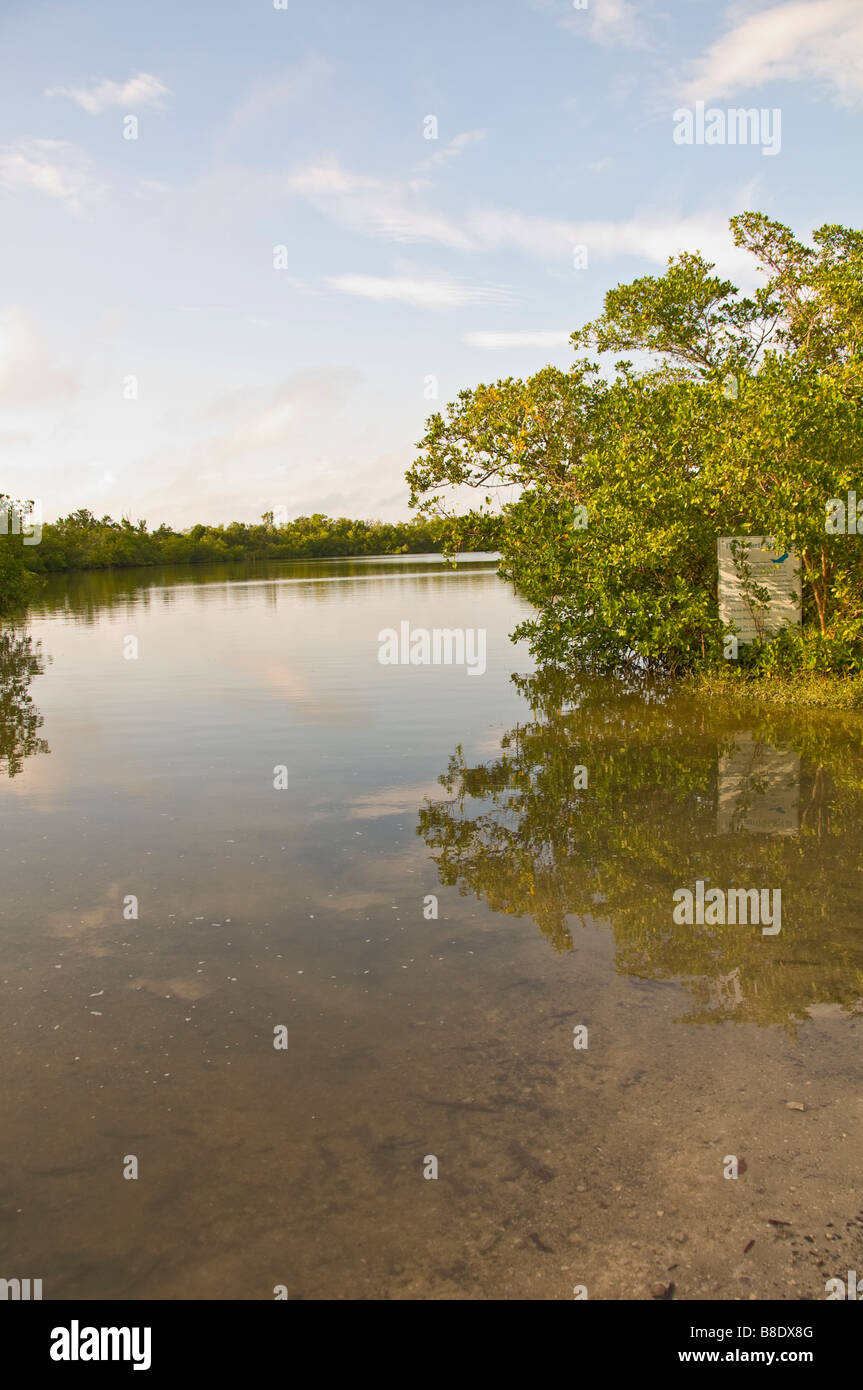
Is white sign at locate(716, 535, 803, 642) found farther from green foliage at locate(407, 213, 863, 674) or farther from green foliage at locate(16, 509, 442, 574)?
green foliage at locate(16, 509, 442, 574)

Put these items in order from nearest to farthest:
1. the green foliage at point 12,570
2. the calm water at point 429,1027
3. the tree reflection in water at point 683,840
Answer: the calm water at point 429,1027
the tree reflection in water at point 683,840
the green foliage at point 12,570

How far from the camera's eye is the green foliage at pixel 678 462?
51.8ft

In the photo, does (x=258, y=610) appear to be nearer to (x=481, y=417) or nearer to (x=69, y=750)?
(x=481, y=417)

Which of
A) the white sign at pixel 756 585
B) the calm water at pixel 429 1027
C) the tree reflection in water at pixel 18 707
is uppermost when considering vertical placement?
the white sign at pixel 756 585

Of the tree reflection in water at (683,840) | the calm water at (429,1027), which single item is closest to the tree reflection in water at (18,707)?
the calm water at (429,1027)

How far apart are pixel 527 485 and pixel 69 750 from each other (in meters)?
13.5

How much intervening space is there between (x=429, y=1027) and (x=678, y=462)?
14.9 m

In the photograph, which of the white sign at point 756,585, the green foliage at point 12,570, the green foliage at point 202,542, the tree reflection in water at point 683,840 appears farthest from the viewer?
the green foliage at point 202,542

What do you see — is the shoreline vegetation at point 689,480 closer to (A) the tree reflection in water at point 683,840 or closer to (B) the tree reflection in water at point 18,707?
(A) the tree reflection in water at point 683,840

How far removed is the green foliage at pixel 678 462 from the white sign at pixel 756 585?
0.27 metres

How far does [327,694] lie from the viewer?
1988 centimetres

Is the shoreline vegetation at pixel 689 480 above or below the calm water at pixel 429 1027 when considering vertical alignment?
above

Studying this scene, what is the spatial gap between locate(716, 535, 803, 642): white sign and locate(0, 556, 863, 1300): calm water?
5.11m

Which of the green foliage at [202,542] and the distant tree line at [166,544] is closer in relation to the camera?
the distant tree line at [166,544]
